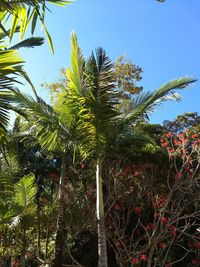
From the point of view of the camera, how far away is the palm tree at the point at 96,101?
6848 mm

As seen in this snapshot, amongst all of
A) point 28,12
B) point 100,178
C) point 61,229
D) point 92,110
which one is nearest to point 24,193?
point 61,229

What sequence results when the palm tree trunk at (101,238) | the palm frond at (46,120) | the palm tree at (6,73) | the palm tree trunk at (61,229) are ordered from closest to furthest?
the palm tree at (6,73) < the palm tree trunk at (101,238) < the palm frond at (46,120) < the palm tree trunk at (61,229)

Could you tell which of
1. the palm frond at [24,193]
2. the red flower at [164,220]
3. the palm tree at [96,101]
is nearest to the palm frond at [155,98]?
the palm tree at [96,101]

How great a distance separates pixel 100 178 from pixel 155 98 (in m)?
2.00

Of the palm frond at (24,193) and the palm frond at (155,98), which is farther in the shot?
the palm frond at (24,193)

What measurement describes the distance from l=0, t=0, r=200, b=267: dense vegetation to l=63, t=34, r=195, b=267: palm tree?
0.02 m

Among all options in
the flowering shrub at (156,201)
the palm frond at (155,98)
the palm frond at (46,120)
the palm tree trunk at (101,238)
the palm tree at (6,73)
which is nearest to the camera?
the palm tree at (6,73)

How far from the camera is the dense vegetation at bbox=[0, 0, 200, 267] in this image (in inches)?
275

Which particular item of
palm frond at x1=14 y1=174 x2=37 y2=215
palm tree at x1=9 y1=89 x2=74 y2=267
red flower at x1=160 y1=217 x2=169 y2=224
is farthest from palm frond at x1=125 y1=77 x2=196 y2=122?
palm frond at x1=14 y1=174 x2=37 y2=215

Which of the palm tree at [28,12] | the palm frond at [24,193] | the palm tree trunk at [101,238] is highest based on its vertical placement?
the palm tree at [28,12]

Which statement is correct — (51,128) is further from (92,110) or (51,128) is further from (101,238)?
(101,238)

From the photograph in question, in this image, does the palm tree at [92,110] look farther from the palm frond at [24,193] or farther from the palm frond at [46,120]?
the palm frond at [24,193]

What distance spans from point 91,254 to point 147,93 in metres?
5.29

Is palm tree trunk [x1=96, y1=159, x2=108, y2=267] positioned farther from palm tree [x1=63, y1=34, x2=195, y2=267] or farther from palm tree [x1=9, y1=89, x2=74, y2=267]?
palm tree [x1=9, y1=89, x2=74, y2=267]
